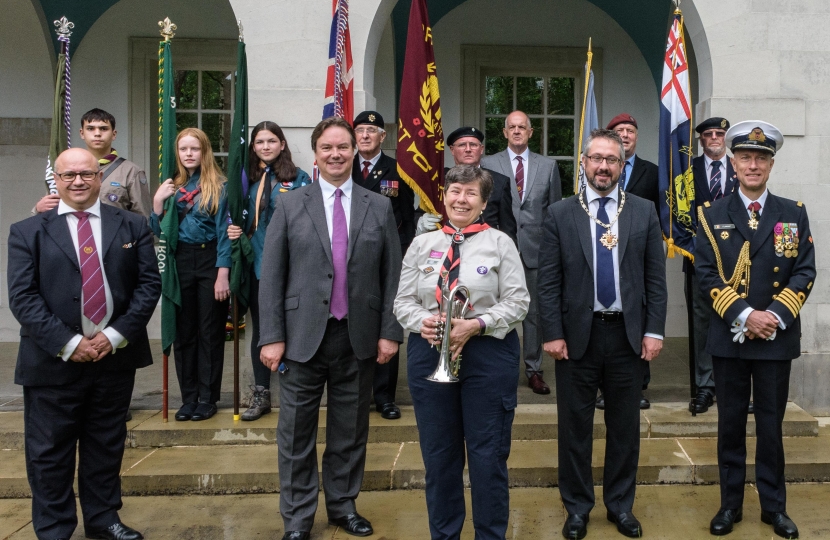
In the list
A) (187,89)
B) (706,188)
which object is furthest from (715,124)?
(187,89)

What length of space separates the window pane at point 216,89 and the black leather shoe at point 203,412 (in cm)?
411

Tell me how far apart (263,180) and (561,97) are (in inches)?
173

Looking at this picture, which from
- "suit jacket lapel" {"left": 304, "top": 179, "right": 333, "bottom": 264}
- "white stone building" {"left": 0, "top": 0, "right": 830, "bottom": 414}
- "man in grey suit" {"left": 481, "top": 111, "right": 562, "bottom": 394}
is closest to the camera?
"suit jacket lapel" {"left": 304, "top": 179, "right": 333, "bottom": 264}

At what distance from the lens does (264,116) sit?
230 inches

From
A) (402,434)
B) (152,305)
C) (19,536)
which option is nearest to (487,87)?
(402,434)

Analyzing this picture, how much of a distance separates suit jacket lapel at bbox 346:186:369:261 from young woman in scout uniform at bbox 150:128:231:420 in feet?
4.81

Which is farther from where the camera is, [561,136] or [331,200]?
[561,136]

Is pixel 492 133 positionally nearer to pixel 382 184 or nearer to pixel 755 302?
pixel 382 184

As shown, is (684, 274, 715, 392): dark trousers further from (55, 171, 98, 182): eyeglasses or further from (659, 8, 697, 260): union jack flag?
(55, 171, 98, 182): eyeglasses

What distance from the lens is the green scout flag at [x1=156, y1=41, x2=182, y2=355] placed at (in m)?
5.37

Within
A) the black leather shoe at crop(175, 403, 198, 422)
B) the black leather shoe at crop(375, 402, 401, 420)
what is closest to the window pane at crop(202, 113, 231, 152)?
the black leather shoe at crop(175, 403, 198, 422)

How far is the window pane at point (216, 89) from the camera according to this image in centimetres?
878

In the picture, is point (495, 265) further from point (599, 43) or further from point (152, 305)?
point (599, 43)

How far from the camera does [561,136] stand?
29.1 feet
